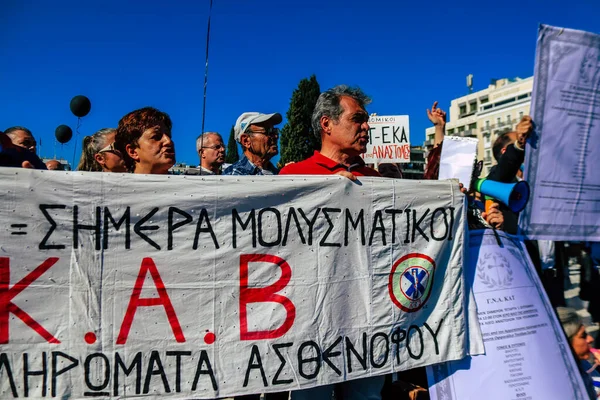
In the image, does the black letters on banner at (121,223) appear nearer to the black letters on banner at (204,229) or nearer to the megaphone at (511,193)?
the black letters on banner at (204,229)

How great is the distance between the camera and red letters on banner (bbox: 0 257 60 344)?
6.58ft

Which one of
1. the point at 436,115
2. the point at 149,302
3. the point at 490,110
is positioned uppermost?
the point at 490,110

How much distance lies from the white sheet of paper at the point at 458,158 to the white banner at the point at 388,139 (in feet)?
17.4

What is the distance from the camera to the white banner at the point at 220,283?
2.04 metres

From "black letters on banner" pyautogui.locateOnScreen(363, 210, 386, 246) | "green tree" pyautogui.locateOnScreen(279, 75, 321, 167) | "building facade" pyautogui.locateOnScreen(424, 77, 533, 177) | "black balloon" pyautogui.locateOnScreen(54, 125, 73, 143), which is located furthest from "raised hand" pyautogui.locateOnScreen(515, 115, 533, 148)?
"building facade" pyautogui.locateOnScreen(424, 77, 533, 177)

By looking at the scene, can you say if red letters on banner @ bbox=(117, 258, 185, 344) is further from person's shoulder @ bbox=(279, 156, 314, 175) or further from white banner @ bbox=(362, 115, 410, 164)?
white banner @ bbox=(362, 115, 410, 164)

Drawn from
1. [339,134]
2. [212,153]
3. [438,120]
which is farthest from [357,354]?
[212,153]

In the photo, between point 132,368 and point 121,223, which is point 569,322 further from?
point 121,223

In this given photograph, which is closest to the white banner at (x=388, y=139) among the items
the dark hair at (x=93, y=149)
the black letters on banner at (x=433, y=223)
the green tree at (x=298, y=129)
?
the dark hair at (x=93, y=149)

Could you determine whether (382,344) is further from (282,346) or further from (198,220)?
(198,220)

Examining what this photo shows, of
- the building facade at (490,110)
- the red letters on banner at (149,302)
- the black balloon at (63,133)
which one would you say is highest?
the building facade at (490,110)

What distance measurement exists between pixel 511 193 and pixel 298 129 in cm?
3816

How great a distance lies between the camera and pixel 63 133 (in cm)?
793

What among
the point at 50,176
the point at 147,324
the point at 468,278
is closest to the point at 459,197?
the point at 468,278
